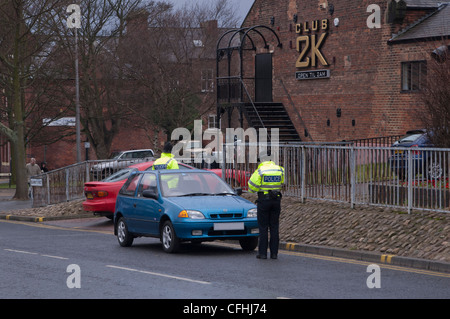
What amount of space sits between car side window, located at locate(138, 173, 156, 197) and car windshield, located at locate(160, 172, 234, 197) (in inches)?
7.8

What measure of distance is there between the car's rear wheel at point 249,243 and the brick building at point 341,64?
557 inches

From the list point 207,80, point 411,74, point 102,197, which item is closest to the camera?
point 102,197

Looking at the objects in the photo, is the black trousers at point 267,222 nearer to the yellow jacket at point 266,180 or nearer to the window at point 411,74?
the yellow jacket at point 266,180

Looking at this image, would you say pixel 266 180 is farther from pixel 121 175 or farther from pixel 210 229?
pixel 121 175

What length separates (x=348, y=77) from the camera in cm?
3284

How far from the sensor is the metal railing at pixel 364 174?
15.2 metres

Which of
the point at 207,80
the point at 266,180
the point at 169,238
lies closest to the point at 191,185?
the point at 169,238

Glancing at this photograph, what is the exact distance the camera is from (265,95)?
125 ft

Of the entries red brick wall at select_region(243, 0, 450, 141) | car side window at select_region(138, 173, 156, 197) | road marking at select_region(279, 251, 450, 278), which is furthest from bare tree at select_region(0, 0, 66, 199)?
road marking at select_region(279, 251, 450, 278)

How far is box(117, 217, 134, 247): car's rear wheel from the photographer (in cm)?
1618

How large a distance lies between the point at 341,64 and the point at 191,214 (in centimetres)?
2004

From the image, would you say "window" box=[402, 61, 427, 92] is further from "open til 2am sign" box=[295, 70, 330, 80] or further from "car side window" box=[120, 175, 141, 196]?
"car side window" box=[120, 175, 141, 196]

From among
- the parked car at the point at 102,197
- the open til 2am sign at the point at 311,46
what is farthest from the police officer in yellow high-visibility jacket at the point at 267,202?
the open til 2am sign at the point at 311,46

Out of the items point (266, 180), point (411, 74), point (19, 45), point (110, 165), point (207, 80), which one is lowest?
point (266, 180)
